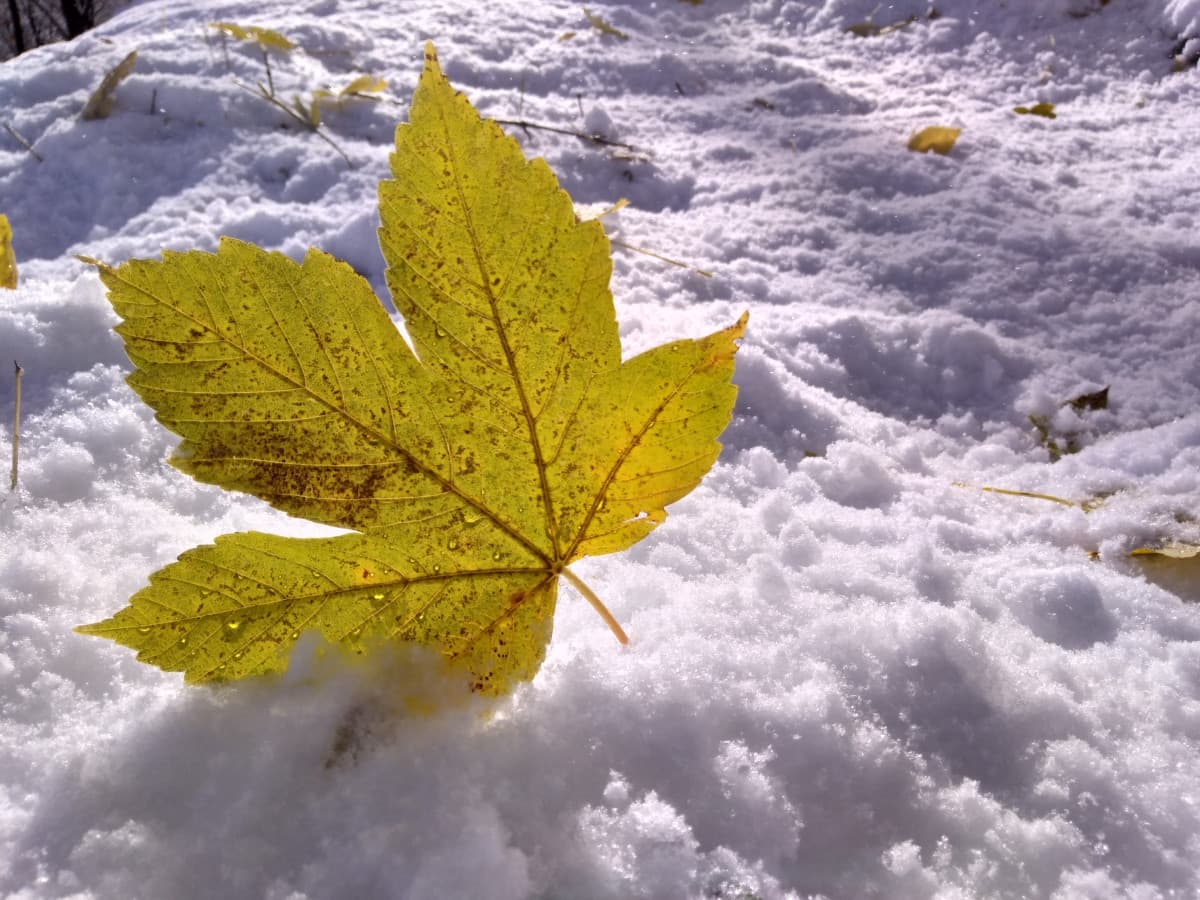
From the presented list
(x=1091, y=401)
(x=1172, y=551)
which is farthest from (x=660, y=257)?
(x=1172, y=551)

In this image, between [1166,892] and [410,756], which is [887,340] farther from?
[410,756]

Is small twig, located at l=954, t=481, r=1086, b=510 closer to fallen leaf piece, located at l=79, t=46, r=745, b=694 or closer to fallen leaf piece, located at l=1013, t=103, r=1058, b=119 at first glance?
fallen leaf piece, located at l=79, t=46, r=745, b=694

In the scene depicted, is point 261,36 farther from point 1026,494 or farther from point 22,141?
A: point 1026,494

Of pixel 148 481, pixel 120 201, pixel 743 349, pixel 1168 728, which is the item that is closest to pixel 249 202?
pixel 120 201

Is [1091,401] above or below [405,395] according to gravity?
below

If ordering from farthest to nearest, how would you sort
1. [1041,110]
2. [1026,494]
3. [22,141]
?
1. [1041,110]
2. [22,141]
3. [1026,494]

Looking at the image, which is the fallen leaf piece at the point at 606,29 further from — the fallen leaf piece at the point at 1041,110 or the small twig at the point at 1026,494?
the small twig at the point at 1026,494
